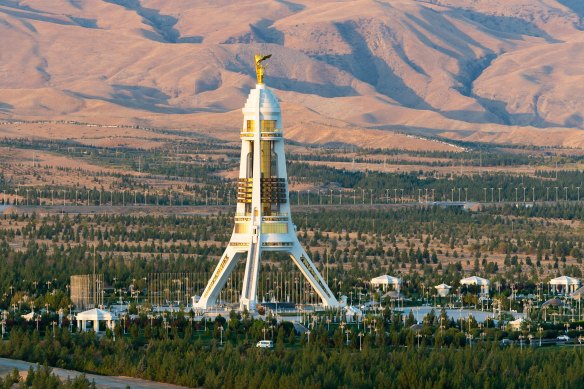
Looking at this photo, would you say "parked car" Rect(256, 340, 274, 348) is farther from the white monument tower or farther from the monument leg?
the monument leg

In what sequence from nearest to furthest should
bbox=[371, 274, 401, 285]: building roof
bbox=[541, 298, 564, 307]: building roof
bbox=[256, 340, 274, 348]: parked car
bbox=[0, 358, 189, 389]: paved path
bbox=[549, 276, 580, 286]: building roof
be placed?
bbox=[0, 358, 189, 389]: paved path → bbox=[256, 340, 274, 348]: parked car → bbox=[541, 298, 564, 307]: building roof → bbox=[371, 274, 401, 285]: building roof → bbox=[549, 276, 580, 286]: building roof

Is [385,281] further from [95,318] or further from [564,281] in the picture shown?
[95,318]

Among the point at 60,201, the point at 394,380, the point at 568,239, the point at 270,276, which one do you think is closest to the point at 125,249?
the point at 270,276

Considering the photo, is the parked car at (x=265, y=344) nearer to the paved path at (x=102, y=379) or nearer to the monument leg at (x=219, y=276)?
the paved path at (x=102, y=379)

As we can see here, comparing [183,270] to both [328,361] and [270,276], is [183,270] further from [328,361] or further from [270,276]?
[328,361]

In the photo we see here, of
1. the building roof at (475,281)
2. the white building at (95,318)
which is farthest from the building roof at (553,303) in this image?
the white building at (95,318)

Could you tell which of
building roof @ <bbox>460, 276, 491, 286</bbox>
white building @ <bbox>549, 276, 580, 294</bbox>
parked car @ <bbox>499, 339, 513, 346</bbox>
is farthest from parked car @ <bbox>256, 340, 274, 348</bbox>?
white building @ <bbox>549, 276, 580, 294</bbox>

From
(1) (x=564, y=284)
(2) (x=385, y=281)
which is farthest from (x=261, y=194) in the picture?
(1) (x=564, y=284)
